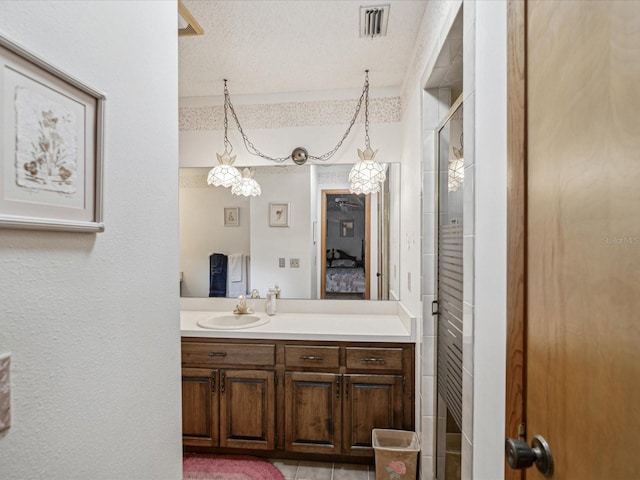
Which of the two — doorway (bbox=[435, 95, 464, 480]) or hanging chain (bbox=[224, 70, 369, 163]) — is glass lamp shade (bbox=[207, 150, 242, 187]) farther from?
doorway (bbox=[435, 95, 464, 480])

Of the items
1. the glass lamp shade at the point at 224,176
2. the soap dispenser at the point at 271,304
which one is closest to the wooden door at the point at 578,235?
the soap dispenser at the point at 271,304

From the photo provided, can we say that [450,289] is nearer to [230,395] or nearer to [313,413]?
[313,413]

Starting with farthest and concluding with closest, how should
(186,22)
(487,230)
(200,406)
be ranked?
(200,406) < (186,22) < (487,230)

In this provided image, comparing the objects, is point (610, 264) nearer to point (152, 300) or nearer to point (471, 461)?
point (471, 461)

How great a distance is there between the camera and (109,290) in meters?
0.73

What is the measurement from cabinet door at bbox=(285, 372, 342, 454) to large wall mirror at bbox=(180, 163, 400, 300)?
77 centimetres

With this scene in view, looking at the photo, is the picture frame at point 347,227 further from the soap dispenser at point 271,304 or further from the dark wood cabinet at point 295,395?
the dark wood cabinet at point 295,395

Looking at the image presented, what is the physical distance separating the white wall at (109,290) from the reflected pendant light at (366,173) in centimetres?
171

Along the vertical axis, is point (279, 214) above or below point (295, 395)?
above

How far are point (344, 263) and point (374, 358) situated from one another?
87 centimetres

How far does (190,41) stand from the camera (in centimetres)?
204

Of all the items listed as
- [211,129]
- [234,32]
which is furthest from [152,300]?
[211,129]

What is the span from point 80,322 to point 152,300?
0.77 ft

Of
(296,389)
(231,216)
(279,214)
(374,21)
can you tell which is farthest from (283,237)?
(374,21)
